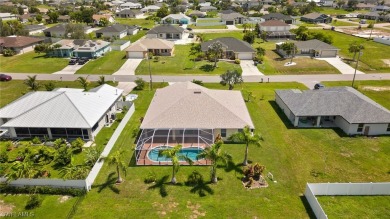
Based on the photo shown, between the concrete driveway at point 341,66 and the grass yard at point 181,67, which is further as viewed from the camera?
the grass yard at point 181,67

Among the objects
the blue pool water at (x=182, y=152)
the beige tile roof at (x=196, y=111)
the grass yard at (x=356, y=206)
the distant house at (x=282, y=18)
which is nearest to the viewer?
the grass yard at (x=356, y=206)

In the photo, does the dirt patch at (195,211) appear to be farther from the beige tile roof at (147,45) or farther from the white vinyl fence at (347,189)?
the beige tile roof at (147,45)

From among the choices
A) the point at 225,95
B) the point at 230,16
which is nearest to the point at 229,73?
the point at 225,95

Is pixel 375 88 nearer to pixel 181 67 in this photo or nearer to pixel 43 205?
pixel 181 67

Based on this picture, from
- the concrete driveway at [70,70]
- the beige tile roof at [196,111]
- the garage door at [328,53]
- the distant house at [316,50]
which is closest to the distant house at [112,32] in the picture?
the concrete driveway at [70,70]

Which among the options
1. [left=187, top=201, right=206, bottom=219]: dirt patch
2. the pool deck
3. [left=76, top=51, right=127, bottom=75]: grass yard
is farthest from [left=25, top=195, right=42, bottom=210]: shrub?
[left=76, top=51, right=127, bottom=75]: grass yard

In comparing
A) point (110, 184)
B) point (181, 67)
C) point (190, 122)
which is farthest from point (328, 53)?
point (110, 184)

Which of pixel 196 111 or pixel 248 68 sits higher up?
pixel 196 111
